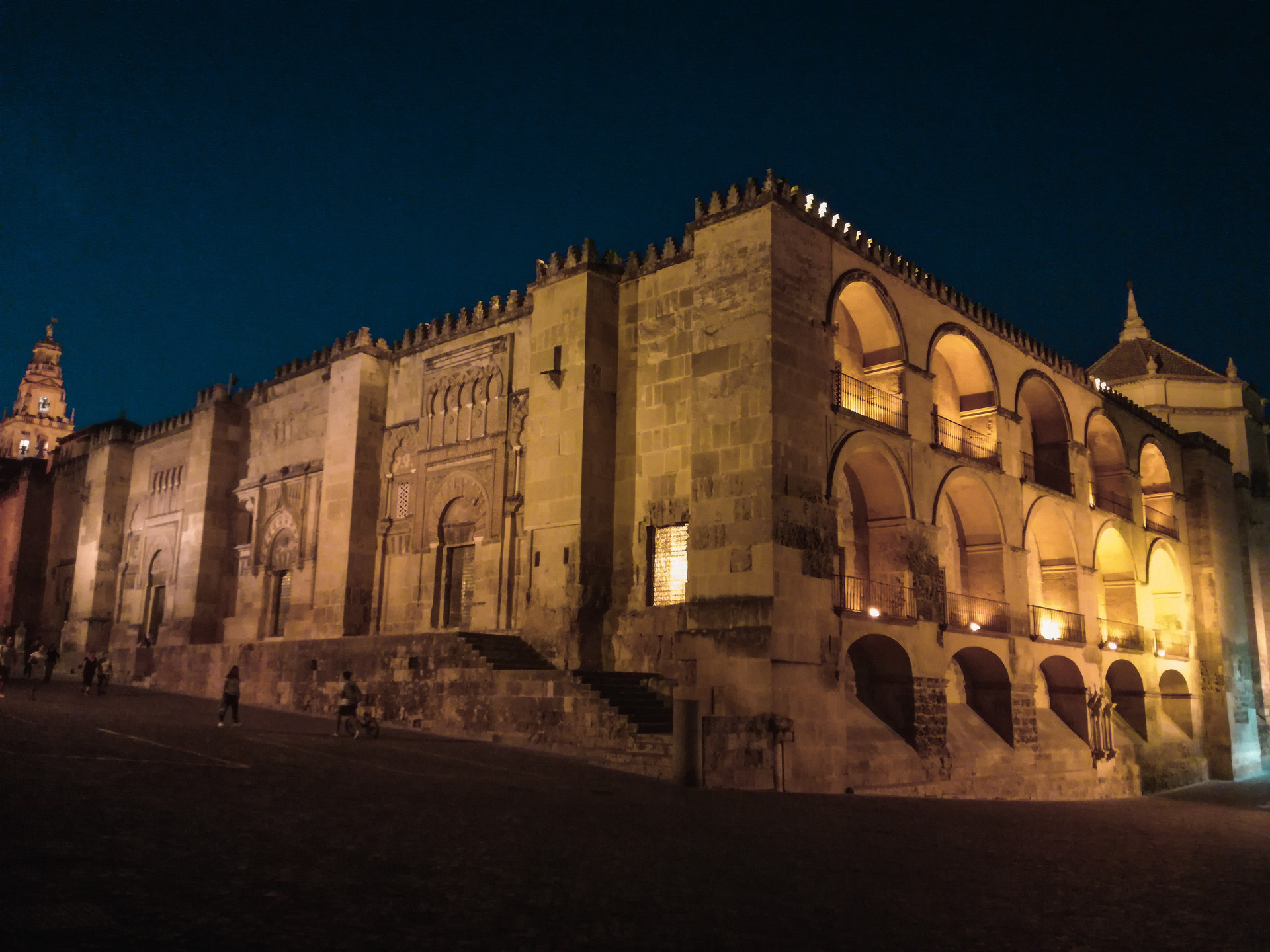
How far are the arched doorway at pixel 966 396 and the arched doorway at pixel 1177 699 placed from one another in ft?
34.7

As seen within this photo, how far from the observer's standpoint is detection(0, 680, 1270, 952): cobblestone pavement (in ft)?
17.4

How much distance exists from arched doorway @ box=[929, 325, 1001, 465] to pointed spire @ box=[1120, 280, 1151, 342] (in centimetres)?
2048

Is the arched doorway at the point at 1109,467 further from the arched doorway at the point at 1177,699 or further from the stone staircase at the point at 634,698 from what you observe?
the stone staircase at the point at 634,698

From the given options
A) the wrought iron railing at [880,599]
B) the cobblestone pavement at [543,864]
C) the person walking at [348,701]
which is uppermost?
the wrought iron railing at [880,599]

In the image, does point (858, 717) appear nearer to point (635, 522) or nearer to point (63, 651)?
point (635, 522)

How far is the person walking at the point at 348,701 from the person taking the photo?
15.6 m

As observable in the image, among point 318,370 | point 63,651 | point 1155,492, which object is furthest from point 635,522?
point 63,651

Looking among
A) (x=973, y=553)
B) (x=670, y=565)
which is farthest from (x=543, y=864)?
(x=973, y=553)

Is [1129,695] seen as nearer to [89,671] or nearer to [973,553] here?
[973,553]

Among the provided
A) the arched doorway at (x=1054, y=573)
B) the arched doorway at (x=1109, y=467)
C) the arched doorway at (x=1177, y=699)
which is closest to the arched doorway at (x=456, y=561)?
the arched doorway at (x=1054, y=573)

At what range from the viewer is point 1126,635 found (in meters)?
25.6

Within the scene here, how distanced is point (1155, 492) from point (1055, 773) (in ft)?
40.1

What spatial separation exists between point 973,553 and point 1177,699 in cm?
1082

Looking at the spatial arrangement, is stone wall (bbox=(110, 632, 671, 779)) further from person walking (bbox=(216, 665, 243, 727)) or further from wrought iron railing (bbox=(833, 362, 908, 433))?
wrought iron railing (bbox=(833, 362, 908, 433))
